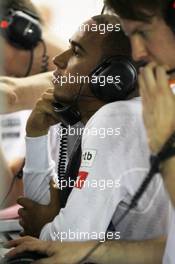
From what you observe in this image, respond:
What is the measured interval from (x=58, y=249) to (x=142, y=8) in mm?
406

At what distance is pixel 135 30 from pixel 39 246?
1.25 feet

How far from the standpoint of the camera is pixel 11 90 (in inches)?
41.9

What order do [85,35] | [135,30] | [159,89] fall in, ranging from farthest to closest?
[85,35], [135,30], [159,89]

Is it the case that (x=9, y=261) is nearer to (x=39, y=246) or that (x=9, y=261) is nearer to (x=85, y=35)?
(x=39, y=246)

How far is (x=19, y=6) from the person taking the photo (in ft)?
3.49

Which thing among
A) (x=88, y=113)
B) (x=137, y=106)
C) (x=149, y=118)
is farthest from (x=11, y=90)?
(x=149, y=118)

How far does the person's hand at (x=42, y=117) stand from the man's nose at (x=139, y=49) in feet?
0.80

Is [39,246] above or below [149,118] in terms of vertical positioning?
below

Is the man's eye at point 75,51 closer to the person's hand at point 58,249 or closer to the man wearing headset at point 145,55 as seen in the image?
the man wearing headset at point 145,55

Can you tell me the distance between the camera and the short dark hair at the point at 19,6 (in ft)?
3.38

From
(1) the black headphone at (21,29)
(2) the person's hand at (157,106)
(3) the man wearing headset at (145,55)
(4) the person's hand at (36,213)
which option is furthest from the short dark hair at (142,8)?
(4) the person's hand at (36,213)

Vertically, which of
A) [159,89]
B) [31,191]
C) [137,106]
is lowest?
[31,191]

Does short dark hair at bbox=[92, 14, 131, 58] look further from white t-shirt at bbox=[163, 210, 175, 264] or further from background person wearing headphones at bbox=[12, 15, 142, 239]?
white t-shirt at bbox=[163, 210, 175, 264]

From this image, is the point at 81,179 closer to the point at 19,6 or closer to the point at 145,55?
the point at 145,55
